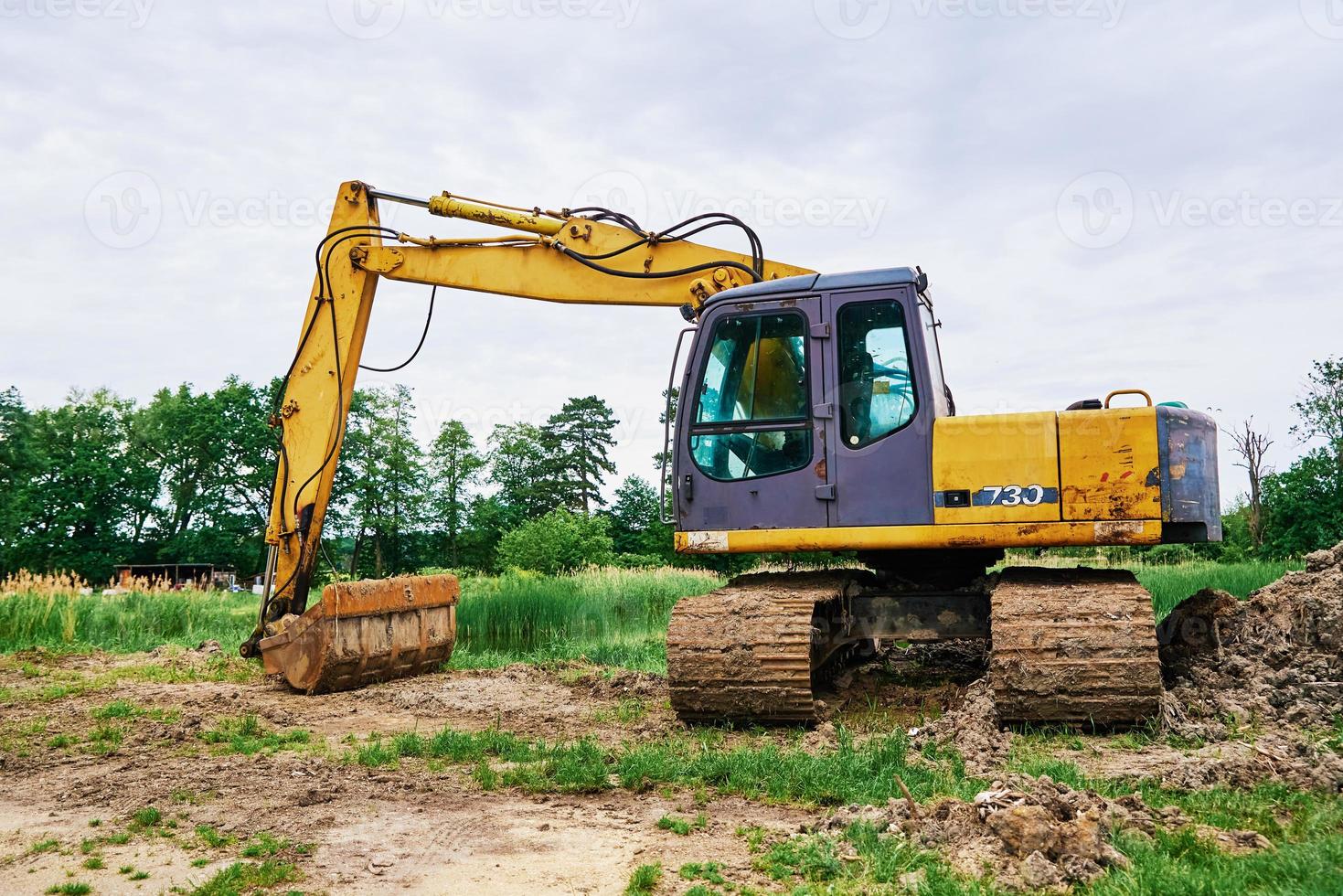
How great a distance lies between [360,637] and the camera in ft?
27.6

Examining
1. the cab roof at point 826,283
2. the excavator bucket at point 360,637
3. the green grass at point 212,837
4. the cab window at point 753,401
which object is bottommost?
the green grass at point 212,837

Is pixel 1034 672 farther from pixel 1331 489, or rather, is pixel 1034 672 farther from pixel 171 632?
pixel 1331 489

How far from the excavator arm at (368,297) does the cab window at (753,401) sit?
1.06 metres

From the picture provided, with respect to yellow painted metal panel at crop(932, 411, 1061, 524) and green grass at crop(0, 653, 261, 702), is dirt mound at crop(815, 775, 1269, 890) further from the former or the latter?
green grass at crop(0, 653, 261, 702)

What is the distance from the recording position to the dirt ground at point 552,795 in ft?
12.7

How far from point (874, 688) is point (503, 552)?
28581mm

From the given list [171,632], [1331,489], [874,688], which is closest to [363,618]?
[874,688]

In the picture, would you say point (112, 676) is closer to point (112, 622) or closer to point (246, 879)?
point (112, 622)

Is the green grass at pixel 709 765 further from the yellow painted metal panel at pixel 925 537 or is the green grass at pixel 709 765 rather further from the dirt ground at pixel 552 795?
the yellow painted metal panel at pixel 925 537

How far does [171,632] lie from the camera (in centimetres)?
1382

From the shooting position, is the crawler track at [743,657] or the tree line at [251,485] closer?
the crawler track at [743,657]

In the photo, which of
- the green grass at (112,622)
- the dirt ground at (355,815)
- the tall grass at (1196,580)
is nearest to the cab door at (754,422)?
the dirt ground at (355,815)

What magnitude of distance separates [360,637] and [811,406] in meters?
4.19

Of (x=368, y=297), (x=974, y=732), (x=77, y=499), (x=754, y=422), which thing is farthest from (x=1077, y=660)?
(x=77, y=499)
